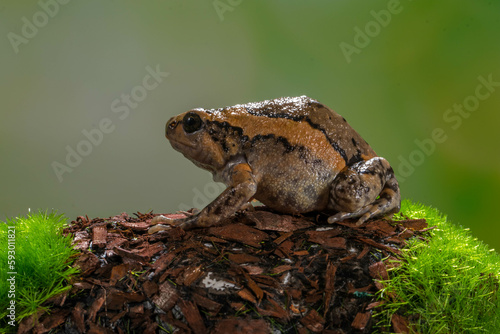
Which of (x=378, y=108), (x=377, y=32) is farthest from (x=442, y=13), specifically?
(x=378, y=108)

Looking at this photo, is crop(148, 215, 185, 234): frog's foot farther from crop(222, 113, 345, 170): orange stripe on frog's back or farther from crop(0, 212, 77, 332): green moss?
crop(222, 113, 345, 170): orange stripe on frog's back

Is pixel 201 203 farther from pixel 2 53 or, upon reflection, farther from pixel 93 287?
pixel 2 53

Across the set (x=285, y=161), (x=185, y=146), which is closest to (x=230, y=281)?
(x=285, y=161)

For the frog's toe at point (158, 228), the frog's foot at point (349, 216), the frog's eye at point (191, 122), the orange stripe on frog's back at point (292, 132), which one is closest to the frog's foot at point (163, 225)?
the frog's toe at point (158, 228)

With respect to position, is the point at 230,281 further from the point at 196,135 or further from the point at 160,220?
the point at 196,135

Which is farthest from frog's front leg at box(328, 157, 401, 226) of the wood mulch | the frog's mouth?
the frog's mouth

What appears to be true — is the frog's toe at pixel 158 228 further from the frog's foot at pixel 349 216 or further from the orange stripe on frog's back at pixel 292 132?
the frog's foot at pixel 349 216

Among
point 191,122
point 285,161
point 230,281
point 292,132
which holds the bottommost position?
point 230,281
